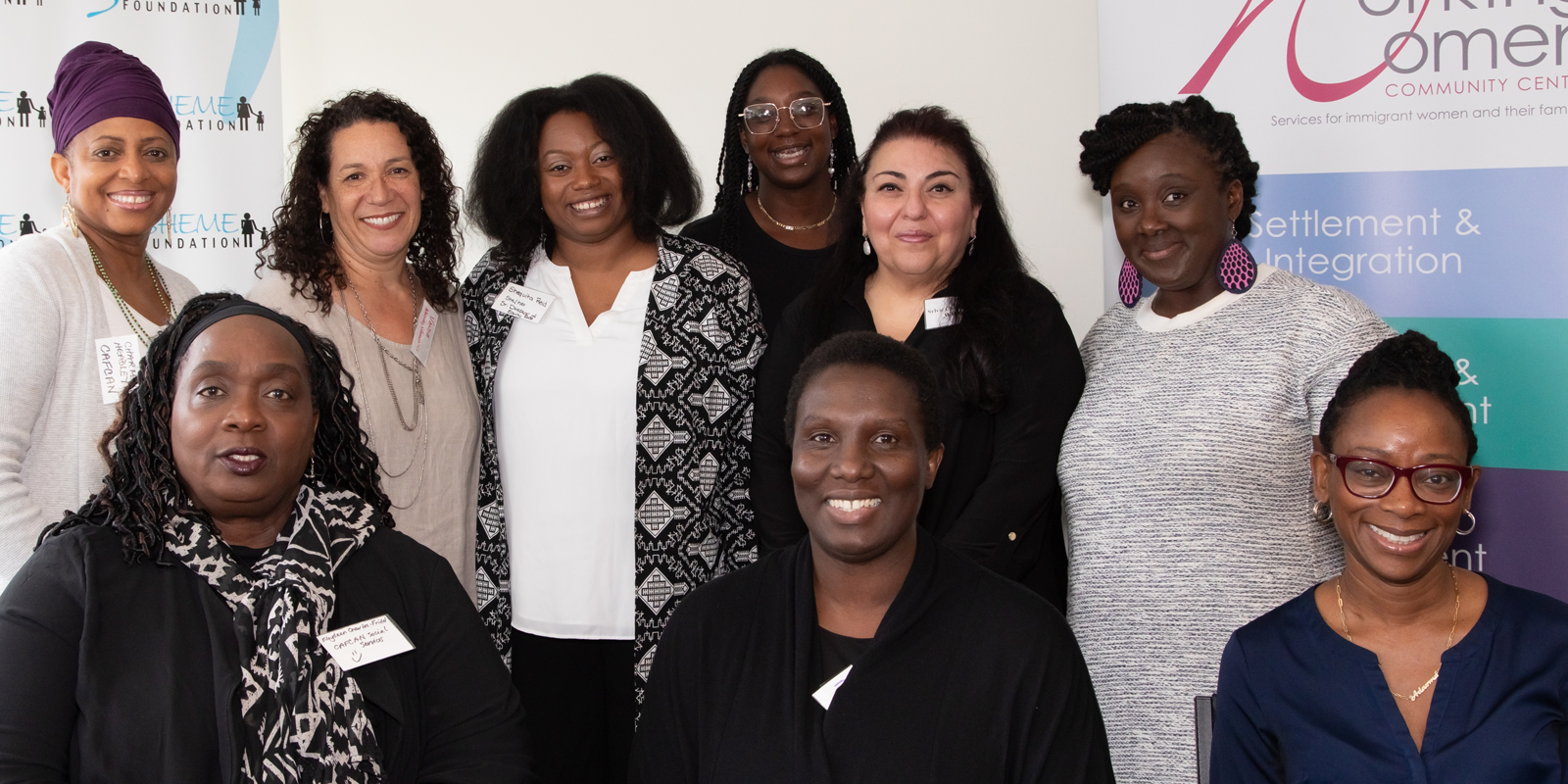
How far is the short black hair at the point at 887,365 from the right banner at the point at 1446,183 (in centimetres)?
207

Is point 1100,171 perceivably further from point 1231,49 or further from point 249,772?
point 249,772

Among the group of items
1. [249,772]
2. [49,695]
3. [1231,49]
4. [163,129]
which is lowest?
[249,772]

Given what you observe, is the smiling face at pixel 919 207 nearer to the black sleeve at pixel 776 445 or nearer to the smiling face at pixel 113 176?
the black sleeve at pixel 776 445

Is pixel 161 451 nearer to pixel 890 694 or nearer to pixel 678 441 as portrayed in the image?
pixel 678 441

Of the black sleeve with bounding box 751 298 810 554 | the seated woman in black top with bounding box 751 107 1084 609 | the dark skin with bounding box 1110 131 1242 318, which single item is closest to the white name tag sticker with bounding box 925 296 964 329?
the seated woman in black top with bounding box 751 107 1084 609

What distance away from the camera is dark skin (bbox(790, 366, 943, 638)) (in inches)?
74.7

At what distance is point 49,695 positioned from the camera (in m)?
1.72

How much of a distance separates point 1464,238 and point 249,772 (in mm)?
3446

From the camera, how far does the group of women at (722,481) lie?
1.83 meters

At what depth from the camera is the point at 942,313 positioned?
260 centimetres

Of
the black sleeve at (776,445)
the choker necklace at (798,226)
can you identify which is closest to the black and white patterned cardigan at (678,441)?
the black sleeve at (776,445)

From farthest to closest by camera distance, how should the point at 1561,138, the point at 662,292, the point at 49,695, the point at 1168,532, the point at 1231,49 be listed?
the point at 1231,49
the point at 1561,138
the point at 662,292
the point at 1168,532
the point at 49,695

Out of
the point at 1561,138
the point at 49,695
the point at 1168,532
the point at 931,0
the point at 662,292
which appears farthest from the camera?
the point at 931,0

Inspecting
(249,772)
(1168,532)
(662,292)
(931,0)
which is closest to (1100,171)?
(1168,532)
